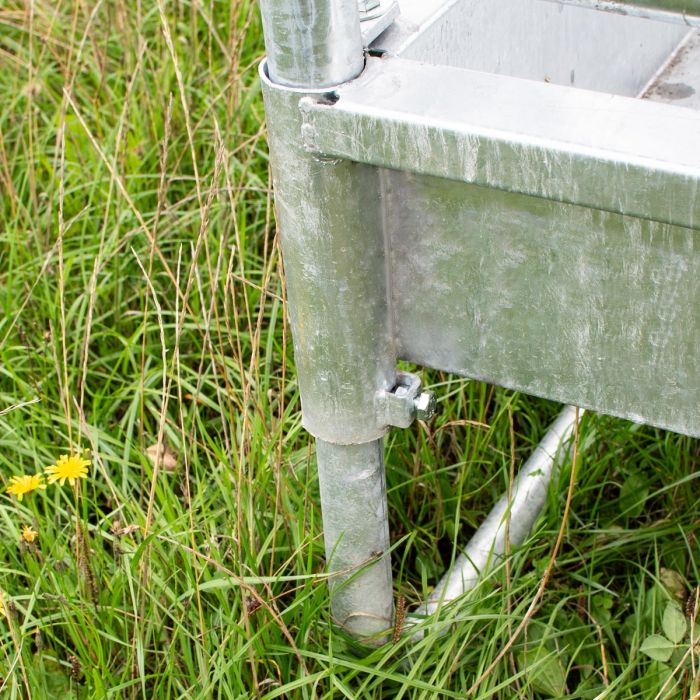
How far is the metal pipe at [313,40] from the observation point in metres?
1.10

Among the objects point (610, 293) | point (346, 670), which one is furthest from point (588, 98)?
point (346, 670)

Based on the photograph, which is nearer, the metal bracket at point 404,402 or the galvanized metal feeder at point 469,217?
the galvanized metal feeder at point 469,217

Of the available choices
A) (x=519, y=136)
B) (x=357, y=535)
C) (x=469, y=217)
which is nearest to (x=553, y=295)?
(x=469, y=217)

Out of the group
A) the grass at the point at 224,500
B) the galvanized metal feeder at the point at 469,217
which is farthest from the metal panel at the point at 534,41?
the grass at the point at 224,500

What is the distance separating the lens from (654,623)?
188 centimetres

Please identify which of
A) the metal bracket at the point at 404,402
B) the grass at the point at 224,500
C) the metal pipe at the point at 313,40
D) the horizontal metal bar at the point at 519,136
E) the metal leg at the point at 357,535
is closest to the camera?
the horizontal metal bar at the point at 519,136

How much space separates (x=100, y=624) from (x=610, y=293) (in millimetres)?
1140

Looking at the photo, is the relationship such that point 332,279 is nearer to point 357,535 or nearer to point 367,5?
point 367,5

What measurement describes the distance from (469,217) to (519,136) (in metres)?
0.18

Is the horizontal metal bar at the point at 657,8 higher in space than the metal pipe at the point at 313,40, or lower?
lower

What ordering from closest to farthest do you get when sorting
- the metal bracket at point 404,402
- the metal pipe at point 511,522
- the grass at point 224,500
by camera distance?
the metal bracket at point 404,402, the grass at point 224,500, the metal pipe at point 511,522

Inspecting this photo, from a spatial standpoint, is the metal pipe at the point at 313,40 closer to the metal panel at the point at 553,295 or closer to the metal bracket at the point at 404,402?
the metal panel at the point at 553,295

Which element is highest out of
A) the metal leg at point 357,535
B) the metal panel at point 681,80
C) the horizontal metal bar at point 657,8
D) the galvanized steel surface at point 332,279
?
the horizontal metal bar at point 657,8

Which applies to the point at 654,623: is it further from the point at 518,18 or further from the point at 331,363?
the point at 518,18
